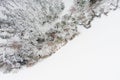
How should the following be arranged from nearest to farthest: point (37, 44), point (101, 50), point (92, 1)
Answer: point (101, 50) → point (37, 44) → point (92, 1)

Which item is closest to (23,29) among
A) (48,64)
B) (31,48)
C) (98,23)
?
(31,48)

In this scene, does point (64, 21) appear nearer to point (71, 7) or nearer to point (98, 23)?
point (71, 7)

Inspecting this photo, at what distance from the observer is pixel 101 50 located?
211 cm

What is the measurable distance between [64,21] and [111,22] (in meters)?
0.46

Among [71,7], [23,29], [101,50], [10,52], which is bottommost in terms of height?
[101,50]

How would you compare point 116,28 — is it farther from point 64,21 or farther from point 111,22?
point 64,21

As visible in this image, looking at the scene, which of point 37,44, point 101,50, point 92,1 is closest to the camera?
point 101,50

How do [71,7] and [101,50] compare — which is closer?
[101,50]

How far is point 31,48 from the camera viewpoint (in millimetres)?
2221

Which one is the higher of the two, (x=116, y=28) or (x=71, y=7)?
(x=71, y=7)

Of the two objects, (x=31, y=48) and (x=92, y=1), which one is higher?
(x=92, y=1)

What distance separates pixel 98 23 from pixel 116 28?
18cm

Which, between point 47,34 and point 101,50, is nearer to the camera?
point 101,50

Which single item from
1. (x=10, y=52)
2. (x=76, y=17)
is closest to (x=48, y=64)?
(x=10, y=52)
